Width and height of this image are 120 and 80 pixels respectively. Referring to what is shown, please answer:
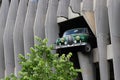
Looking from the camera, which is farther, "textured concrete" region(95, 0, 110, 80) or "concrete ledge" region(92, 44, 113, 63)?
"textured concrete" region(95, 0, 110, 80)

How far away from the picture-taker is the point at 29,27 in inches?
1500

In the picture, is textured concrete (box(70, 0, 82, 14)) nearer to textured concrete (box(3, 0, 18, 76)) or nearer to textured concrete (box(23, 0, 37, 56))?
textured concrete (box(23, 0, 37, 56))

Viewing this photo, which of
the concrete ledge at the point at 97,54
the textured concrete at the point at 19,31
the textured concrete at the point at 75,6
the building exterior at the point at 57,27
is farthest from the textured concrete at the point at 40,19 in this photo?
the concrete ledge at the point at 97,54

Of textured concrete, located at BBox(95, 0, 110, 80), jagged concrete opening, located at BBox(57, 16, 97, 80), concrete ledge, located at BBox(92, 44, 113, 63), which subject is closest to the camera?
concrete ledge, located at BBox(92, 44, 113, 63)

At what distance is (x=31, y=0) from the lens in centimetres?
3881

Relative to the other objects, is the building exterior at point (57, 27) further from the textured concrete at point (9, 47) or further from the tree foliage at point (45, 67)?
the tree foliage at point (45, 67)

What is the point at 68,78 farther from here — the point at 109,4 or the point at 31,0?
the point at 31,0

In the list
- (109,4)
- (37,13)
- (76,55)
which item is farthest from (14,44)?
(109,4)

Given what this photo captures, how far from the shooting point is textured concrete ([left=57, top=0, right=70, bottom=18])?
34531 millimetres

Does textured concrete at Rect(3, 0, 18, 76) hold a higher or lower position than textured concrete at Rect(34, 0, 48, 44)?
lower

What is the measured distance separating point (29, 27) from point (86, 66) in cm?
744

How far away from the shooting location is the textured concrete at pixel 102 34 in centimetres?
3109

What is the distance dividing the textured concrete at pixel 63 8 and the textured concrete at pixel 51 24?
1.13 meters

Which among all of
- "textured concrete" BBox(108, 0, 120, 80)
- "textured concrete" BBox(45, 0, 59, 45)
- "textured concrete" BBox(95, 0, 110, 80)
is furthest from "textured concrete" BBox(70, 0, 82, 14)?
"textured concrete" BBox(108, 0, 120, 80)
